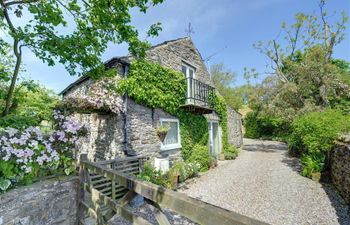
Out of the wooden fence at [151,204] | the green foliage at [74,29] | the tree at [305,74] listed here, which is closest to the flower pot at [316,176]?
the tree at [305,74]

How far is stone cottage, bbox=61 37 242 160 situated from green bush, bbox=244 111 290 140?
50.4 feet

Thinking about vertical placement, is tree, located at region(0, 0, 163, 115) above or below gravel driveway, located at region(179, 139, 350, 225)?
above

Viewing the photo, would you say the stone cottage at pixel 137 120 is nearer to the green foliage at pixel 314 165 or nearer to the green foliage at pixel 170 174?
the green foliage at pixel 170 174

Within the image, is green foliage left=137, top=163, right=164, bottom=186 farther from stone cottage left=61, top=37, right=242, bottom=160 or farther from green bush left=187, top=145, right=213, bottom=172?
green bush left=187, top=145, right=213, bottom=172

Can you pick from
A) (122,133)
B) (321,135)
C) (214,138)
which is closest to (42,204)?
(122,133)

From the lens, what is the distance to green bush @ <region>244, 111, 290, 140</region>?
23.2 metres

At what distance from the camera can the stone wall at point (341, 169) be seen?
561cm

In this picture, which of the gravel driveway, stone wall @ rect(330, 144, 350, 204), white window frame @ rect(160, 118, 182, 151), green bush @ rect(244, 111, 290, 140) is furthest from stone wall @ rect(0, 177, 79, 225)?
green bush @ rect(244, 111, 290, 140)

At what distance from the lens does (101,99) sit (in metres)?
6.16

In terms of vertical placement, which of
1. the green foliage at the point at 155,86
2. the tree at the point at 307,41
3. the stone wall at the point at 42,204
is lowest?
the stone wall at the point at 42,204

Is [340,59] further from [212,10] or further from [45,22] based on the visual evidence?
[45,22]

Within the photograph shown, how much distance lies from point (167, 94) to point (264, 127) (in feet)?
69.7

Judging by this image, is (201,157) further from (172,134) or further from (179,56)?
(179,56)

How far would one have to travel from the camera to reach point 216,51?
41.4 feet
